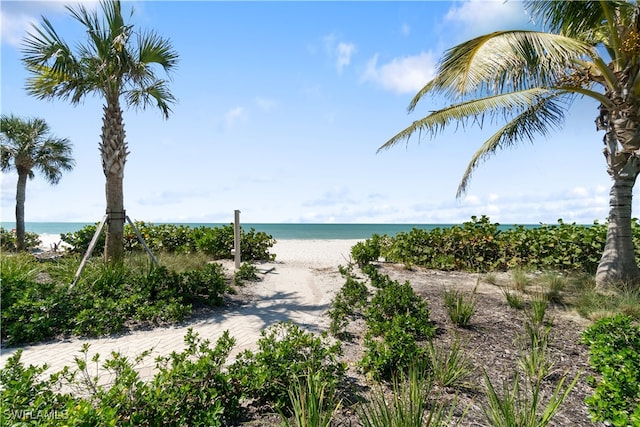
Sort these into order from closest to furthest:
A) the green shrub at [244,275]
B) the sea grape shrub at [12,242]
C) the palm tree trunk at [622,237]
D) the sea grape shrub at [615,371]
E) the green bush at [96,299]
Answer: the sea grape shrub at [615,371] → the green bush at [96,299] → the palm tree trunk at [622,237] → the green shrub at [244,275] → the sea grape shrub at [12,242]

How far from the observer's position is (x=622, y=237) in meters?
7.12

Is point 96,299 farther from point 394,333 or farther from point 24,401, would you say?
point 394,333

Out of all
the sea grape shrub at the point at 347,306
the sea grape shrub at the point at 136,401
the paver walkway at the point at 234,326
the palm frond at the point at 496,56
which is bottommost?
the paver walkway at the point at 234,326

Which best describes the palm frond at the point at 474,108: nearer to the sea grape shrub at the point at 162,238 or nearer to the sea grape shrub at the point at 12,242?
the sea grape shrub at the point at 162,238

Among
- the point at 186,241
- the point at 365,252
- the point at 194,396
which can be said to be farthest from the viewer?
the point at 186,241

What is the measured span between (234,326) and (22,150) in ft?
52.8

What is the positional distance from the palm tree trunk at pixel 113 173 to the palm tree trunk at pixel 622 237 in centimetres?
1036

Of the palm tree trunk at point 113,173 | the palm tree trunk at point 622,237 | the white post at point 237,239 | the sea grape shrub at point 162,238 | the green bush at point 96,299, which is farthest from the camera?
the sea grape shrub at point 162,238

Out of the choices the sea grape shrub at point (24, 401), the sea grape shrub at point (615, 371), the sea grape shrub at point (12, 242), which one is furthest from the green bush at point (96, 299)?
the sea grape shrub at point (12, 242)

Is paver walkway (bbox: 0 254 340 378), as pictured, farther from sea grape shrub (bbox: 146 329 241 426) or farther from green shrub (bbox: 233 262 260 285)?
sea grape shrub (bbox: 146 329 241 426)

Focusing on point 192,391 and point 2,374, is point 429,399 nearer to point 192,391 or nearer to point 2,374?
point 192,391

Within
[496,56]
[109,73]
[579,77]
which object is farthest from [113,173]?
[579,77]

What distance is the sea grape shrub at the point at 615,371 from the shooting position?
2.89 meters

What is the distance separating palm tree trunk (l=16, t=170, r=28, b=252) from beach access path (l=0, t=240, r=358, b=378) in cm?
1292
